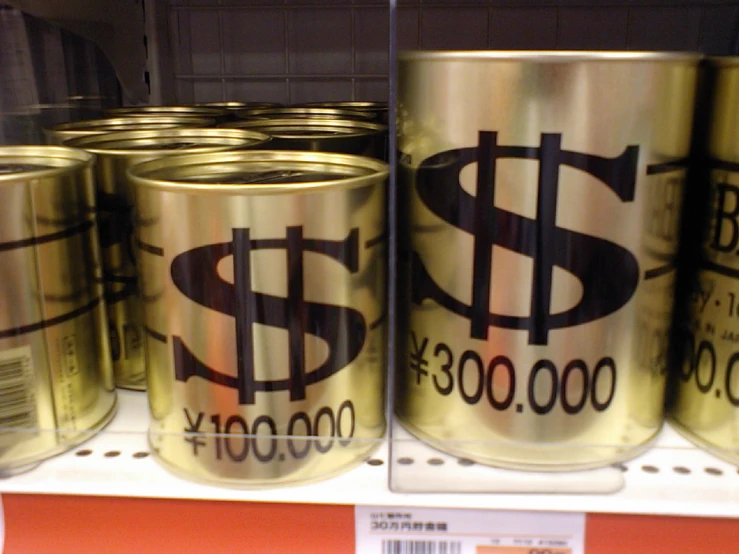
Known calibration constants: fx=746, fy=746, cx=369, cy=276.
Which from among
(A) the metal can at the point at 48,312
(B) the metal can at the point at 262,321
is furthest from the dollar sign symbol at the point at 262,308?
(A) the metal can at the point at 48,312

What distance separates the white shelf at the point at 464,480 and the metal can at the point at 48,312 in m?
0.03

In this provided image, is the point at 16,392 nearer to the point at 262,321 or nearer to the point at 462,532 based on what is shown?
the point at 262,321

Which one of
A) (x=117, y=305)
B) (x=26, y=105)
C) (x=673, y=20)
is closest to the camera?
(x=117, y=305)

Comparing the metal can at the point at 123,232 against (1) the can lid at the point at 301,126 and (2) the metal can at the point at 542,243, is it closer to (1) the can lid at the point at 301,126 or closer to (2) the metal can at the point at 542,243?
(1) the can lid at the point at 301,126

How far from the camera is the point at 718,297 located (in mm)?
621

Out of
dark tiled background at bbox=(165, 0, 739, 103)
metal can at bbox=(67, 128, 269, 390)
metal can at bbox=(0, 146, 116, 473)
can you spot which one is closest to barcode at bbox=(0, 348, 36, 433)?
metal can at bbox=(0, 146, 116, 473)

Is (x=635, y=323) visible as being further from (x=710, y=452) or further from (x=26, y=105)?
(x=26, y=105)

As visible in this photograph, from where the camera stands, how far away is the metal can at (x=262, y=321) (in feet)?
1.80

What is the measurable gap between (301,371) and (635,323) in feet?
0.89

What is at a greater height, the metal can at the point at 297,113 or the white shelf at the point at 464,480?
the metal can at the point at 297,113

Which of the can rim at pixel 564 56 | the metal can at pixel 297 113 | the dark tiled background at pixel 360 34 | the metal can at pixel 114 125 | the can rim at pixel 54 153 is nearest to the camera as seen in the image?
the can rim at pixel 564 56

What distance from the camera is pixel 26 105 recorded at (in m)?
0.98

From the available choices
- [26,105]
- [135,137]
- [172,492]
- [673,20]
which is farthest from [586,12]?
[172,492]

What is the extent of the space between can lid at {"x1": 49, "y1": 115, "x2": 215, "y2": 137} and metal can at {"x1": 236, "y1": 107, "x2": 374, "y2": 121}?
0.25ft
